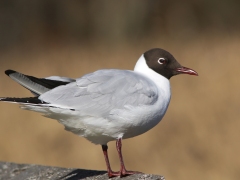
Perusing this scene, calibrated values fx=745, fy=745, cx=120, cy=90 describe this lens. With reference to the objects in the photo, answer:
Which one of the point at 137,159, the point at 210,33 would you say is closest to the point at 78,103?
the point at 137,159

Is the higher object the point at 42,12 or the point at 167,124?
the point at 42,12

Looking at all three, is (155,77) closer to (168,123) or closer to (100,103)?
(100,103)

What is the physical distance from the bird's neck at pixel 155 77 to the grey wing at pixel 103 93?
0.14 meters

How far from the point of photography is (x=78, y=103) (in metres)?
3.65

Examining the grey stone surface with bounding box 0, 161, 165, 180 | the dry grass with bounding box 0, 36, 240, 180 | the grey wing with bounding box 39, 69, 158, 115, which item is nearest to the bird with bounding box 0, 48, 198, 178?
the grey wing with bounding box 39, 69, 158, 115

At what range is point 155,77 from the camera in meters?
4.00

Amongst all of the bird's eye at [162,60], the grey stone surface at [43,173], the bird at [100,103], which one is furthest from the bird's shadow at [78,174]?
the bird's eye at [162,60]

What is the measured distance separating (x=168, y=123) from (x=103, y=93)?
2809 millimetres

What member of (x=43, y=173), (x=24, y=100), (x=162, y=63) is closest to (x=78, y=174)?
(x=43, y=173)

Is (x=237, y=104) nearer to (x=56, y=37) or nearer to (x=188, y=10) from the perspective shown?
(x=188, y=10)

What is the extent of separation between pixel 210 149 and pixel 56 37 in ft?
5.61

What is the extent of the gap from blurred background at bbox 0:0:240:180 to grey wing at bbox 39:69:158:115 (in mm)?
2576

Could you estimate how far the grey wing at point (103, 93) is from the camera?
11.9 ft

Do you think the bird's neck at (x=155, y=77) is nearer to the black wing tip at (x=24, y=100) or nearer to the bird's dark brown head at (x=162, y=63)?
the bird's dark brown head at (x=162, y=63)
